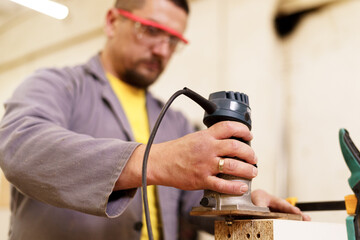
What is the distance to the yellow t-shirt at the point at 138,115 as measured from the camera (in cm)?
130

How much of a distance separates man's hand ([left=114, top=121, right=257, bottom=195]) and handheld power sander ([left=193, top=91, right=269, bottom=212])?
0.06ft

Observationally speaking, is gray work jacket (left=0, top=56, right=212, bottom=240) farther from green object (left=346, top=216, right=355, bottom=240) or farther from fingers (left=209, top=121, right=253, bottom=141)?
green object (left=346, top=216, right=355, bottom=240)

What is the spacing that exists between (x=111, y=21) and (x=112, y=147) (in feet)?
3.18

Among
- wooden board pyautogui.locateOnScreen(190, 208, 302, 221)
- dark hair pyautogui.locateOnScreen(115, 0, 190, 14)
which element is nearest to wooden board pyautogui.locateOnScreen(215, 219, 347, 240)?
wooden board pyautogui.locateOnScreen(190, 208, 302, 221)

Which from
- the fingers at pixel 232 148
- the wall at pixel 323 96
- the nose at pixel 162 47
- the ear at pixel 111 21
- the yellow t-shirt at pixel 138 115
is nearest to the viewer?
the fingers at pixel 232 148

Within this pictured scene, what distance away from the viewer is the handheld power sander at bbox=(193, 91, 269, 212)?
64 cm

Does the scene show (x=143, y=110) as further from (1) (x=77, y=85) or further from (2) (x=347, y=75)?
(2) (x=347, y=75)

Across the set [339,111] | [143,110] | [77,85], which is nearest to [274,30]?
[339,111]

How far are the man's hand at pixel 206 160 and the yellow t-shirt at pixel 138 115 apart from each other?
662mm

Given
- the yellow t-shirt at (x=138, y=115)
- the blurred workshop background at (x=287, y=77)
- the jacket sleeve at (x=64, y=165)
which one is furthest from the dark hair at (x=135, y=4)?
the jacket sleeve at (x=64, y=165)

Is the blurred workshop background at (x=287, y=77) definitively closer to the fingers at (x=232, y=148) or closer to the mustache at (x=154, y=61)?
the mustache at (x=154, y=61)

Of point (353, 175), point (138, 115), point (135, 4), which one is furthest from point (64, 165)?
point (135, 4)

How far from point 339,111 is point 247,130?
4.61 ft

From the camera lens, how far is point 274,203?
33.2 inches
